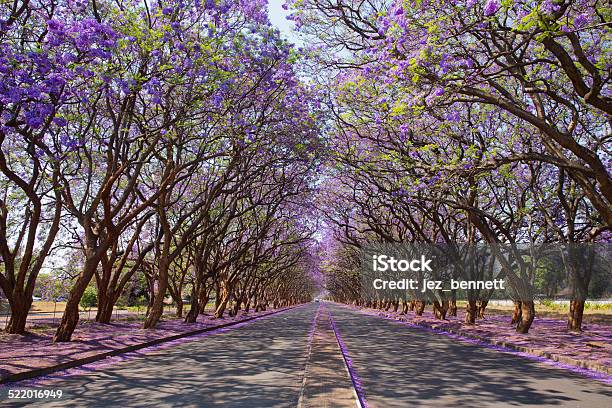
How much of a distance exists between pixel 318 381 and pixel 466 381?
8.53 ft

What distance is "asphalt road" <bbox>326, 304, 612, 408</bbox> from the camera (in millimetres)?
7215

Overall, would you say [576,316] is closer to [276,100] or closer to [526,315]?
[526,315]

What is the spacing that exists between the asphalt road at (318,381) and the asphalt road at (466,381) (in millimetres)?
15

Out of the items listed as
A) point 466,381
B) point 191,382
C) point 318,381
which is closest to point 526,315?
point 466,381

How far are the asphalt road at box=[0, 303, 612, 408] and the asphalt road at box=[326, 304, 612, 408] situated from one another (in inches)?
0.6

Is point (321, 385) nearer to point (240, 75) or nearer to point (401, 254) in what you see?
point (240, 75)

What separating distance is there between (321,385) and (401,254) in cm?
3029

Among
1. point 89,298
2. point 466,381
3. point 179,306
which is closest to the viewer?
point 466,381

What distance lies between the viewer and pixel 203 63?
12508 mm

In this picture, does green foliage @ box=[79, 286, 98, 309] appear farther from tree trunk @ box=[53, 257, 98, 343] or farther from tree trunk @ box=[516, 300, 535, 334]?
tree trunk @ box=[516, 300, 535, 334]

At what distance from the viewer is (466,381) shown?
8.93 m

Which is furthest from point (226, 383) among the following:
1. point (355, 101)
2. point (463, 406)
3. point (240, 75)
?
point (355, 101)

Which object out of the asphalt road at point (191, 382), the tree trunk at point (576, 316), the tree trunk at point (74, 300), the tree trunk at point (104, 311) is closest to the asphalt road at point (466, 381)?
the asphalt road at point (191, 382)

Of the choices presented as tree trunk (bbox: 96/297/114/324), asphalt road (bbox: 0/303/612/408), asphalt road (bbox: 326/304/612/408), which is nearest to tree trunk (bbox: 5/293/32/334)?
asphalt road (bbox: 0/303/612/408)
